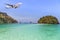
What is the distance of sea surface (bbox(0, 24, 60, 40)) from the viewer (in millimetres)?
4055

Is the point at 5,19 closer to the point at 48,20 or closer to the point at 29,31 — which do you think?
the point at 29,31

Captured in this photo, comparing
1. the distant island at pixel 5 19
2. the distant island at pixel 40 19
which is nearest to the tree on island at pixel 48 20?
the distant island at pixel 40 19

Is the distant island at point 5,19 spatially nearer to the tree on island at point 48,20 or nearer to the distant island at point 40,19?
the distant island at point 40,19

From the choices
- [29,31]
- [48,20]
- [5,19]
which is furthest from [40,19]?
[5,19]

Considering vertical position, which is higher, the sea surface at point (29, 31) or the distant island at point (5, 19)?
the distant island at point (5, 19)

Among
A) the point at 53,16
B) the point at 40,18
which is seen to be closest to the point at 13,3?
the point at 40,18

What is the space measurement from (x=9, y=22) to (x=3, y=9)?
1.33 ft

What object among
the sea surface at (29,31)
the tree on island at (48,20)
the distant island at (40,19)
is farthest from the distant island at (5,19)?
the tree on island at (48,20)

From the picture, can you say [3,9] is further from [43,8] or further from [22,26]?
[43,8]

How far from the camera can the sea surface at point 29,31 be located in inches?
160

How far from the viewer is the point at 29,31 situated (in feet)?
14.2

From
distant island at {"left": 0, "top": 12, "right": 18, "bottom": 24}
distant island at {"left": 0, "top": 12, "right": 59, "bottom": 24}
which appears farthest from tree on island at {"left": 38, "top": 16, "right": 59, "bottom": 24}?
distant island at {"left": 0, "top": 12, "right": 18, "bottom": 24}

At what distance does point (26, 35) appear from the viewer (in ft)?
13.6

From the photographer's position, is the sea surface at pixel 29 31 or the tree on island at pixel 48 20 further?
the tree on island at pixel 48 20
